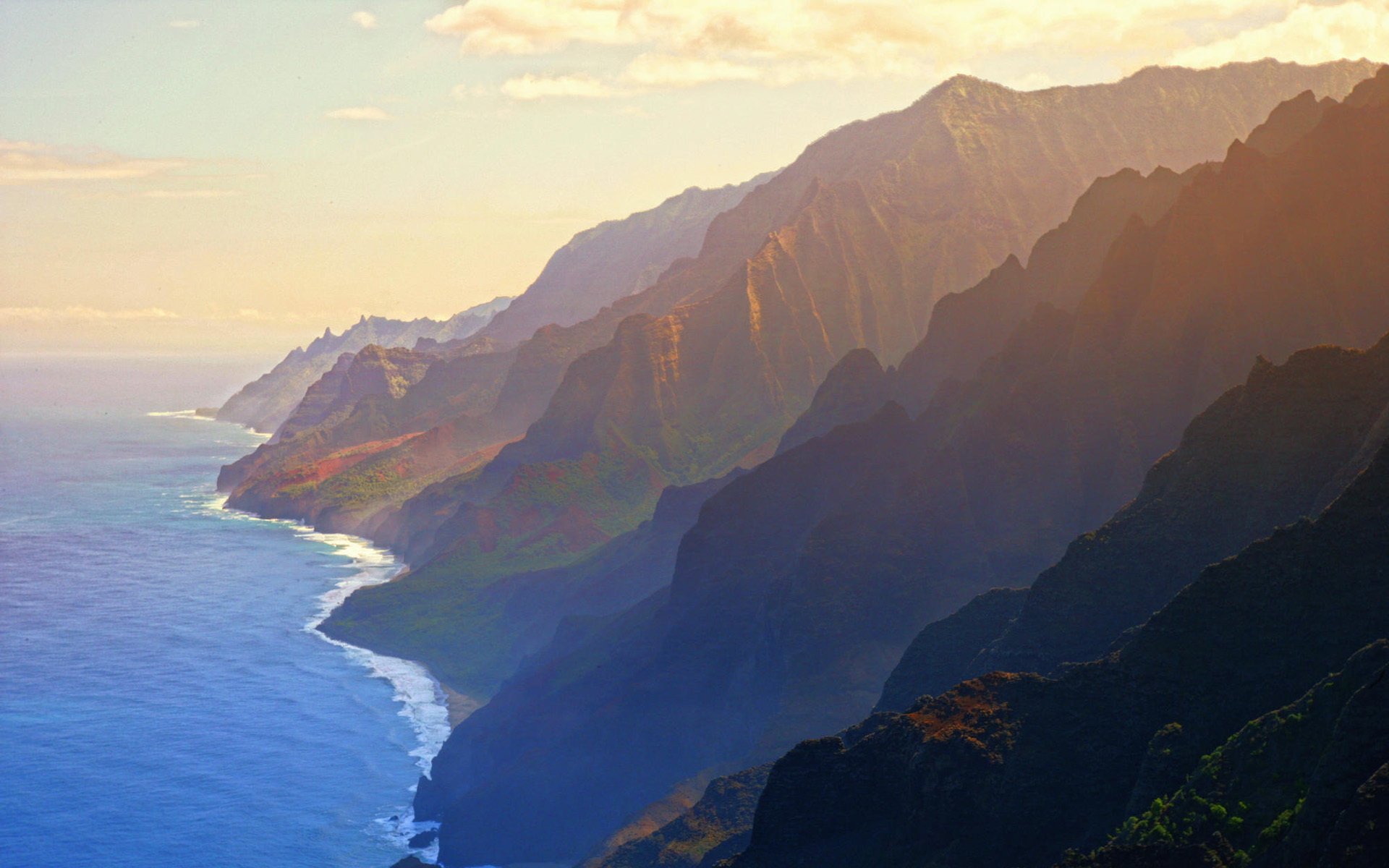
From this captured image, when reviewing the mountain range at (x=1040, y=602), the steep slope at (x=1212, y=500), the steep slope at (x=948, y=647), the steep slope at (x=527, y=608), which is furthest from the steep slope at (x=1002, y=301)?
the steep slope at (x=1212, y=500)

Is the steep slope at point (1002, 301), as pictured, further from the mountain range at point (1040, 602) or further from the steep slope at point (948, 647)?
the steep slope at point (948, 647)

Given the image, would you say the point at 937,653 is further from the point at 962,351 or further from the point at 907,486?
the point at 962,351

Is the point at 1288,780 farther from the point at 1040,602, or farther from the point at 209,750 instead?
the point at 209,750

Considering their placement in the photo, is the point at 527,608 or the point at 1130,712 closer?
the point at 1130,712

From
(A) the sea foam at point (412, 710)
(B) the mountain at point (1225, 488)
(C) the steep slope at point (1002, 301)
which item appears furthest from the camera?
(C) the steep slope at point (1002, 301)

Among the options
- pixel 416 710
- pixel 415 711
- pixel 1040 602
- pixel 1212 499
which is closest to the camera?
pixel 1212 499

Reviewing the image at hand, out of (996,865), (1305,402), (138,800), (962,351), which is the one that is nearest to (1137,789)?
(996,865)

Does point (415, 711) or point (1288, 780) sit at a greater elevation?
point (1288, 780)

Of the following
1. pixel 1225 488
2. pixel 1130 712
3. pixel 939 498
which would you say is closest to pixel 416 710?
pixel 939 498
